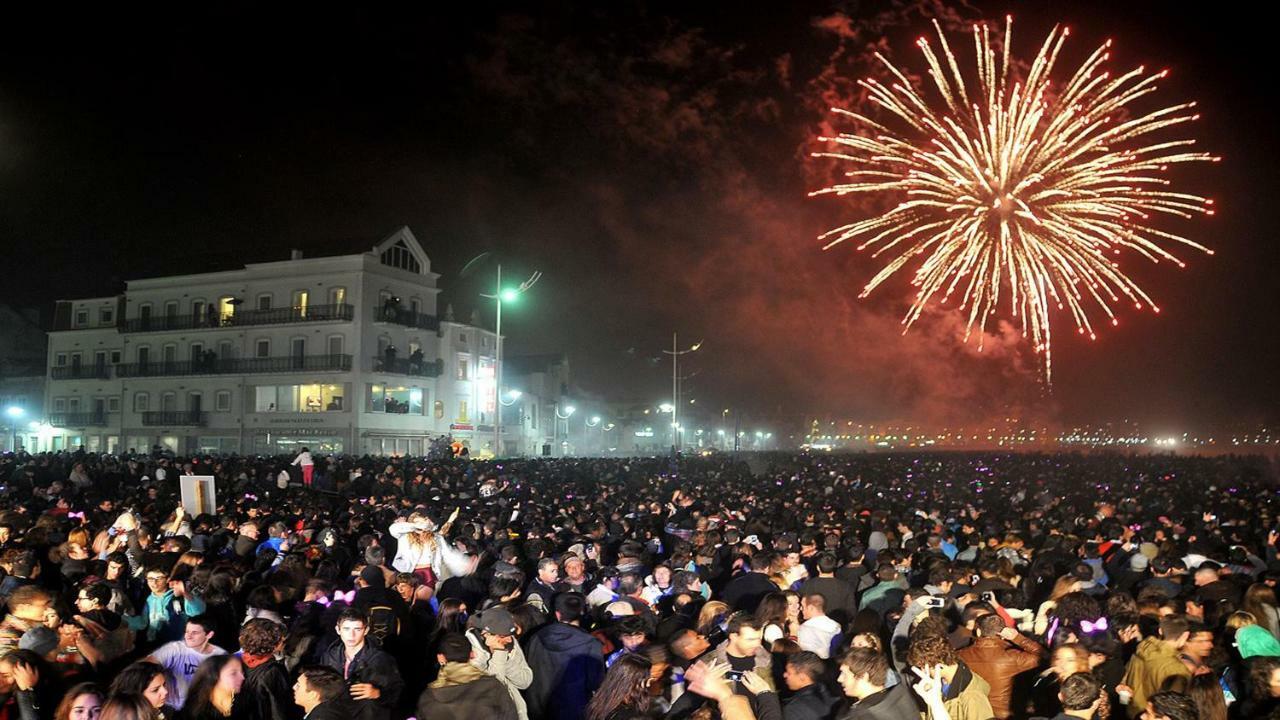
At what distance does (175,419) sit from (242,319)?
22.0 ft

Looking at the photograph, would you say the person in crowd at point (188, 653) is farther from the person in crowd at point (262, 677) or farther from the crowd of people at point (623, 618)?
the person in crowd at point (262, 677)

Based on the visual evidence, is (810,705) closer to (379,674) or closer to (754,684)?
(754,684)

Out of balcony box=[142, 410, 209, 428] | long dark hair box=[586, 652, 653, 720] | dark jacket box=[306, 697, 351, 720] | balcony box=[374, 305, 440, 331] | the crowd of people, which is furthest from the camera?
balcony box=[142, 410, 209, 428]

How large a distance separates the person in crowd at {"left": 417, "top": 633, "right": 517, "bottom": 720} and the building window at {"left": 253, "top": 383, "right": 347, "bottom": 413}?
44887 mm

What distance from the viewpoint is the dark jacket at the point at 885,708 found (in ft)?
17.7

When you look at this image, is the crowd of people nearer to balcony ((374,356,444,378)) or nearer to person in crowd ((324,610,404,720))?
person in crowd ((324,610,404,720))

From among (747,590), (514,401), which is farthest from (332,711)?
(514,401)

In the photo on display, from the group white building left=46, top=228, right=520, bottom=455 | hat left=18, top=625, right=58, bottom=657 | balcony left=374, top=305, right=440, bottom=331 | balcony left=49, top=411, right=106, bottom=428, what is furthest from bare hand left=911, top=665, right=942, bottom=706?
balcony left=49, top=411, right=106, bottom=428

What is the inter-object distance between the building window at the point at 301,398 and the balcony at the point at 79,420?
34.8 ft

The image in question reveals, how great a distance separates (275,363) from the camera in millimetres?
50500

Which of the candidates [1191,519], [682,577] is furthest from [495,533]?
[1191,519]

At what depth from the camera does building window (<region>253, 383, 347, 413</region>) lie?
49.3 meters

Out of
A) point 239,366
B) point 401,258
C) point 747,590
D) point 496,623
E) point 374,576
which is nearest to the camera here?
point 496,623

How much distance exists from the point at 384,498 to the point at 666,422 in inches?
3874
